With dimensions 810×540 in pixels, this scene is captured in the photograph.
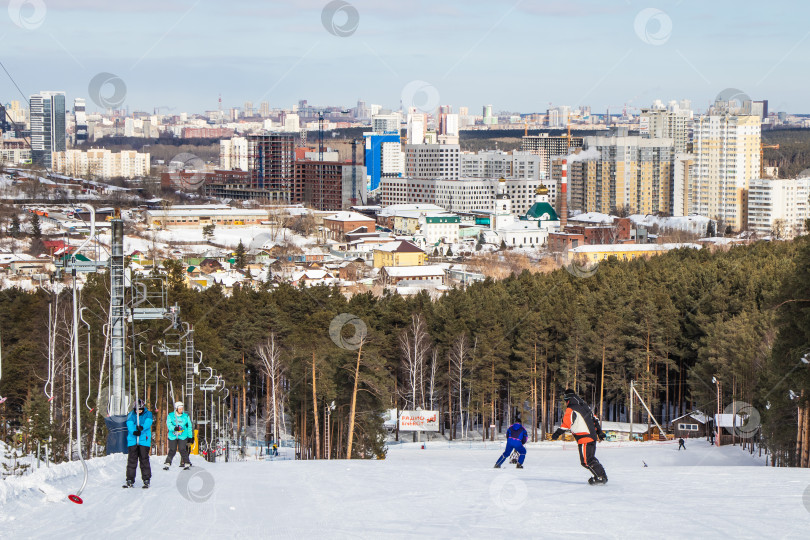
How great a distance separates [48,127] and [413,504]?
92952 mm

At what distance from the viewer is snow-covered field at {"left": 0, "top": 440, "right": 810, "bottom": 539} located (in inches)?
193

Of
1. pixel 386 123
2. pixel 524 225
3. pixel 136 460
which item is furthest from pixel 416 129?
pixel 136 460

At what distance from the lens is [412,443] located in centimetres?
2016

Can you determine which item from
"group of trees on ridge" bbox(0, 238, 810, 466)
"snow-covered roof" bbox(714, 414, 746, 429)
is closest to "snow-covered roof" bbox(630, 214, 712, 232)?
"group of trees on ridge" bbox(0, 238, 810, 466)

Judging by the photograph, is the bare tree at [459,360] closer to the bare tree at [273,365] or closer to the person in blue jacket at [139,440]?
the bare tree at [273,365]

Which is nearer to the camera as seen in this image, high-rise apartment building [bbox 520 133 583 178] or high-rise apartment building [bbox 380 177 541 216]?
high-rise apartment building [bbox 380 177 541 216]

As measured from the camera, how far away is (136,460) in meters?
6.28

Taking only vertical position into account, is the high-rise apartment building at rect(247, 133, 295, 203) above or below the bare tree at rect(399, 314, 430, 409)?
above

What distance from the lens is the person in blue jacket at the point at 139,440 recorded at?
6.19 metres

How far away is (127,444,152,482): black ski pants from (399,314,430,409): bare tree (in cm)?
1418

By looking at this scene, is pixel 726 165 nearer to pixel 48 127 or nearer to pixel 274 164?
pixel 274 164

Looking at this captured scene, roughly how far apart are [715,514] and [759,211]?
238ft

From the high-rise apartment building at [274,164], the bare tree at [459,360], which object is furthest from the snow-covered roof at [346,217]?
the bare tree at [459,360]

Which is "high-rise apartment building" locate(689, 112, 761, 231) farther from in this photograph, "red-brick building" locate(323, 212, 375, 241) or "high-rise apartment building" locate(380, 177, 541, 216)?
"red-brick building" locate(323, 212, 375, 241)
